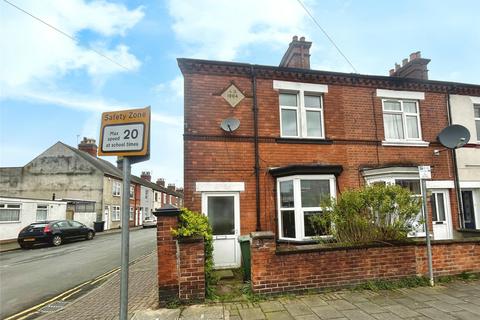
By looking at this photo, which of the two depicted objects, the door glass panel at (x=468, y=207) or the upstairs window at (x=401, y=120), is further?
the door glass panel at (x=468, y=207)

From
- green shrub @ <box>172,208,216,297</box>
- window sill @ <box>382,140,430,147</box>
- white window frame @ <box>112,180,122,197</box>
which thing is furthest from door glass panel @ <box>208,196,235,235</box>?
white window frame @ <box>112,180,122,197</box>

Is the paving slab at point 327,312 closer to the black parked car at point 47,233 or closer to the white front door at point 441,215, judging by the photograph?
the white front door at point 441,215

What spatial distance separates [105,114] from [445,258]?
24.2 ft

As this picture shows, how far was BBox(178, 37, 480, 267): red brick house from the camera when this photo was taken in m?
8.75

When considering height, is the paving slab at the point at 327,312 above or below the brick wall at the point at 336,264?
below

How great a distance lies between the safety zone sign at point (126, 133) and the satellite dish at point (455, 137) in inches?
396

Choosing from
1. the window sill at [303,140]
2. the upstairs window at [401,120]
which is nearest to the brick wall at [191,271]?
the window sill at [303,140]

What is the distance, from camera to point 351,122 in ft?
33.6

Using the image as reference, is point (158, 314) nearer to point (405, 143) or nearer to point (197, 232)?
point (197, 232)

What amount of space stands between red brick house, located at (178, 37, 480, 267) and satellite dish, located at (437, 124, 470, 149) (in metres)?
1.10

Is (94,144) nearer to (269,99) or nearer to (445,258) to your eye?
(269,99)

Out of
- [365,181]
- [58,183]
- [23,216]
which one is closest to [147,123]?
[365,181]

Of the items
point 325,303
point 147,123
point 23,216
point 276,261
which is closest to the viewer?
point 147,123

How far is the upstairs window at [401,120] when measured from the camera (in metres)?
10.7
